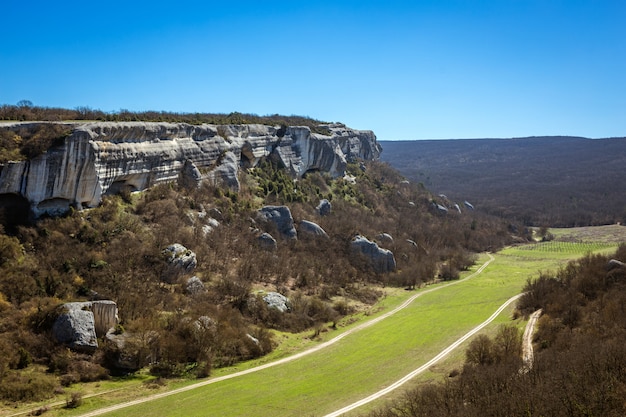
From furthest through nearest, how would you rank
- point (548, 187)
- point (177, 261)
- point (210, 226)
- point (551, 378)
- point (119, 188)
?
point (548, 187), point (210, 226), point (119, 188), point (177, 261), point (551, 378)

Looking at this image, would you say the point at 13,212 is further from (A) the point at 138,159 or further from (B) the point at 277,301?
(B) the point at 277,301

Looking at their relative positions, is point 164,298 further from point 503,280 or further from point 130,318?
point 503,280

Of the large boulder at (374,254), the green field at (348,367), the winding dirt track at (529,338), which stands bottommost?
the green field at (348,367)

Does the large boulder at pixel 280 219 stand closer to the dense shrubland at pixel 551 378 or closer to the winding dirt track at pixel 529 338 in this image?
the winding dirt track at pixel 529 338

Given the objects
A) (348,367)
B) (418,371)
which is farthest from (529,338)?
(348,367)

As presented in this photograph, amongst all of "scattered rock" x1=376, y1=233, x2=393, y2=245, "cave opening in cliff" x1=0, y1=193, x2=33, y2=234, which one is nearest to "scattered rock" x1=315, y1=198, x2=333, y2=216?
"scattered rock" x1=376, y1=233, x2=393, y2=245

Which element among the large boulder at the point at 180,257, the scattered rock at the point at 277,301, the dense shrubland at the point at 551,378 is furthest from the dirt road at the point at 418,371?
the large boulder at the point at 180,257
